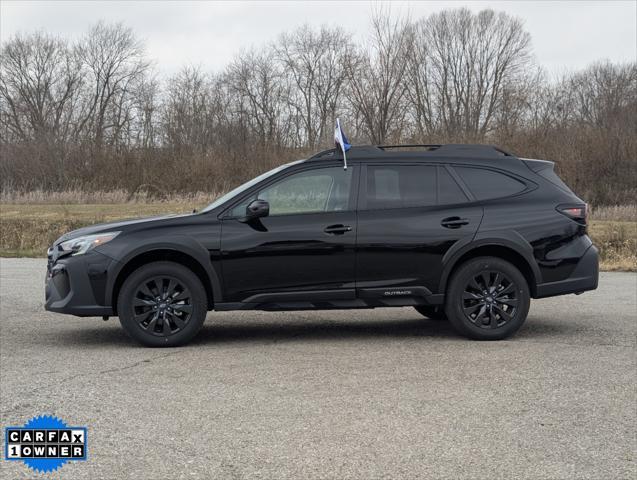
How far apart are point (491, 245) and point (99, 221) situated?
16.8 metres

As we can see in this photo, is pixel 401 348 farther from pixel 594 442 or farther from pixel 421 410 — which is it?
pixel 594 442

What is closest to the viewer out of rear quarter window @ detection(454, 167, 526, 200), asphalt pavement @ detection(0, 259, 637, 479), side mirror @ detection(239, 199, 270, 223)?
asphalt pavement @ detection(0, 259, 637, 479)

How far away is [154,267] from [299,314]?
2762 millimetres

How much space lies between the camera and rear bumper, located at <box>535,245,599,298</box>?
8.26 metres

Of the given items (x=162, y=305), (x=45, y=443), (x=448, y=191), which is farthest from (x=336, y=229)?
(x=45, y=443)

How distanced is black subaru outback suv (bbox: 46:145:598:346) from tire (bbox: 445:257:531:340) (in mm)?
12

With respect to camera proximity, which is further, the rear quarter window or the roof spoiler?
the roof spoiler

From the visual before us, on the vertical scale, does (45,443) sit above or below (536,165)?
below

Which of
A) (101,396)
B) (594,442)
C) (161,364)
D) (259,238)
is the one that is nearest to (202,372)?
(161,364)

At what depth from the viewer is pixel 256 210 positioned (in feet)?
26.0

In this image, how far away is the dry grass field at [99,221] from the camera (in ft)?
59.2

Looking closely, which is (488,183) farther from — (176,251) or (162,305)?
(162,305)

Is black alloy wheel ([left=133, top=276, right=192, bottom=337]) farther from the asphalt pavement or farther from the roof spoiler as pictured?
the roof spoiler

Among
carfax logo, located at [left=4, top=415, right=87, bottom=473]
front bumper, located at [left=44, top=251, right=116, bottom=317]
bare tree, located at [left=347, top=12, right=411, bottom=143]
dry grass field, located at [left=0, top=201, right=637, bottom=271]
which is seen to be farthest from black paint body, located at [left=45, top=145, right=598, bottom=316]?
bare tree, located at [left=347, top=12, right=411, bottom=143]
